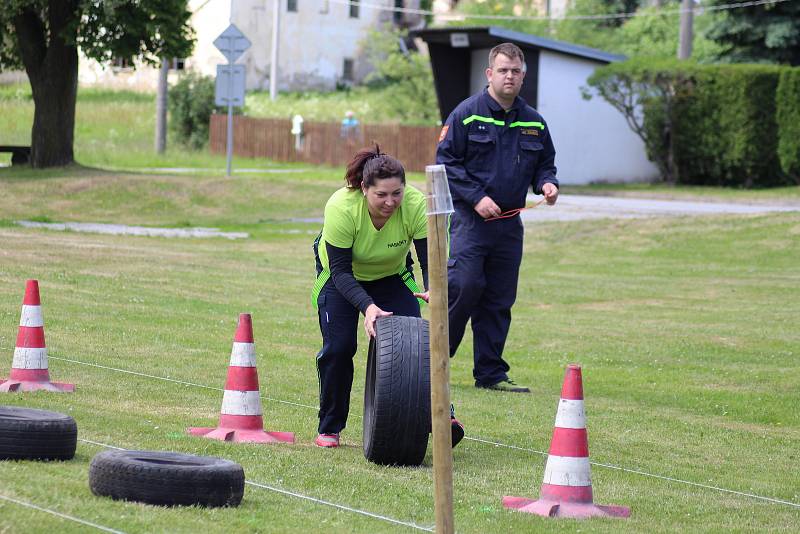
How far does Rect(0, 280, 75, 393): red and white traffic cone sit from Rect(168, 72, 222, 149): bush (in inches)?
1679

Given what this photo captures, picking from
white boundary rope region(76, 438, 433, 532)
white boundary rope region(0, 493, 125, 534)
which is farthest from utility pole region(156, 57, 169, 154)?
white boundary rope region(0, 493, 125, 534)

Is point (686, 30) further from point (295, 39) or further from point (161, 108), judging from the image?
point (295, 39)

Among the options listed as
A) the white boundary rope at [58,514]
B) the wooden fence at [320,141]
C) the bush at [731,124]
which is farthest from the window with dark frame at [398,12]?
the white boundary rope at [58,514]

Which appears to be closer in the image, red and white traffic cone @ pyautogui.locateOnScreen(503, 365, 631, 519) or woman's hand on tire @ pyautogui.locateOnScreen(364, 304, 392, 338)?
red and white traffic cone @ pyautogui.locateOnScreen(503, 365, 631, 519)

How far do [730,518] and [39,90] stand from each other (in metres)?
25.1

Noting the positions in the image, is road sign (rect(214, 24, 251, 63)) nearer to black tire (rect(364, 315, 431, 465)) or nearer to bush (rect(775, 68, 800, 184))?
bush (rect(775, 68, 800, 184))

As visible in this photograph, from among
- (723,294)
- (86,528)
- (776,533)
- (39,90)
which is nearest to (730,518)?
(776,533)

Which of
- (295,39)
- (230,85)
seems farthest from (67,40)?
(295,39)

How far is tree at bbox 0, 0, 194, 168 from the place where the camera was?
1075 inches

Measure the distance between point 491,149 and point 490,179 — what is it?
21 cm

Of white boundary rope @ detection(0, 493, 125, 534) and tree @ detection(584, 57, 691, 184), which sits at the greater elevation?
tree @ detection(584, 57, 691, 184)

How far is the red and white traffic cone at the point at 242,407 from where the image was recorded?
7191 mm

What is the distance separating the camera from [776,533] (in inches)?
225

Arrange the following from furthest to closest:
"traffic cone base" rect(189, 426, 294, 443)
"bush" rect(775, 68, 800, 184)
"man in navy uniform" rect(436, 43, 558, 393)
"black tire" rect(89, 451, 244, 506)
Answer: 1. "bush" rect(775, 68, 800, 184)
2. "man in navy uniform" rect(436, 43, 558, 393)
3. "traffic cone base" rect(189, 426, 294, 443)
4. "black tire" rect(89, 451, 244, 506)
